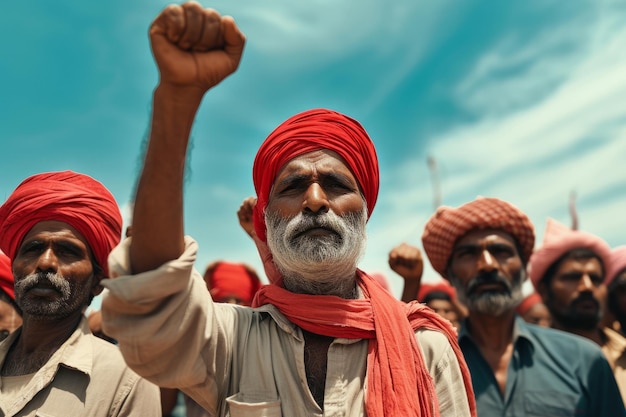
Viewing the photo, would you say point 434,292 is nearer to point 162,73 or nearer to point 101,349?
point 101,349

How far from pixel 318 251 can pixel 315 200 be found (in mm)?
222

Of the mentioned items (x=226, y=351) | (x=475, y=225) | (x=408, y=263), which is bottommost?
(x=226, y=351)

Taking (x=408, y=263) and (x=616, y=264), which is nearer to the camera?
(x=408, y=263)

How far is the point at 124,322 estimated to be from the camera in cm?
186

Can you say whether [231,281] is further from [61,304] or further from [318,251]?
[318,251]

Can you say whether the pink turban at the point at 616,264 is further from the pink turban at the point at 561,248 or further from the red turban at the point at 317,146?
the red turban at the point at 317,146

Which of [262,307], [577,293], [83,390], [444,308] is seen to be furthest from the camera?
[444,308]

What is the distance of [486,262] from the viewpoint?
15.3 ft

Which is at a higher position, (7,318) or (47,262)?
(47,262)

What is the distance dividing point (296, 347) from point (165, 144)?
998 millimetres

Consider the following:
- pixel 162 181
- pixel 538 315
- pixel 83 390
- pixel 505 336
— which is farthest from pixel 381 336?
pixel 538 315

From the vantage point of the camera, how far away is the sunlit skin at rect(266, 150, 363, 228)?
8.70 feet

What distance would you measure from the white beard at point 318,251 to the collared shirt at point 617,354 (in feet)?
11.0

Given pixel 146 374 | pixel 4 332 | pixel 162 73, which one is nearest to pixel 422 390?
pixel 146 374
